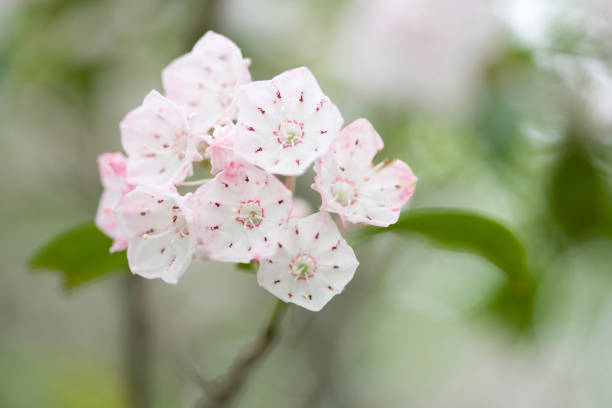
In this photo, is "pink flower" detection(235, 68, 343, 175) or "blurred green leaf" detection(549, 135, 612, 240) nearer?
"pink flower" detection(235, 68, 343, 175)

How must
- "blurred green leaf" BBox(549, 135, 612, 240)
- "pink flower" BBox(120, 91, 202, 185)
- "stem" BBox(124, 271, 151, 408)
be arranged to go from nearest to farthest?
1. "pink flower" BBox(120, 91, 202, 185)
2. "stem" BBox(124, 271, 151, 408)
3. "blurred green leaf" BBox(549, 135, 612, 240)

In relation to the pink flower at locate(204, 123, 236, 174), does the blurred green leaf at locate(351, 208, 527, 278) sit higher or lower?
lower

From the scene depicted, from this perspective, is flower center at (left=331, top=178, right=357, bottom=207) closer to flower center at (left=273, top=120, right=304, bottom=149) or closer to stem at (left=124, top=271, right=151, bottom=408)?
flower center at (left=273, top=120, right=304, bottom=149)

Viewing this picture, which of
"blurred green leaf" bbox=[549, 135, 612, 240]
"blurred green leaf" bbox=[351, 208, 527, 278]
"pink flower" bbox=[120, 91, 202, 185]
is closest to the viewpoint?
"pink flower" bbox=[120, 91, 202, 185]

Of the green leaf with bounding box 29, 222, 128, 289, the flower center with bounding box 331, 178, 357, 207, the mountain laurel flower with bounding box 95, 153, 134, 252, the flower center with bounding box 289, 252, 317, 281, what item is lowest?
the green leaf with bounding box 29, 222, 128, 289

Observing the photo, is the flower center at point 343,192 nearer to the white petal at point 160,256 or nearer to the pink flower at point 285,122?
the pink flower at point 285,122

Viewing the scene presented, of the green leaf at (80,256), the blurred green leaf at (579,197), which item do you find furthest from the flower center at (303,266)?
the blurred green leaf at (579,197)

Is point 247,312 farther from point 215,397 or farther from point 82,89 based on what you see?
point 215,397

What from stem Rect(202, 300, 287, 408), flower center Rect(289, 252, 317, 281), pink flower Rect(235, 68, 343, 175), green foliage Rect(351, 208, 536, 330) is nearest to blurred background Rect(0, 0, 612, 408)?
stem Rect(202, 300, 287, 408)
